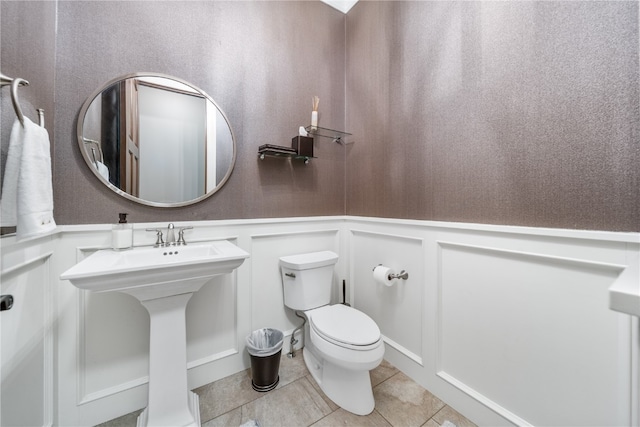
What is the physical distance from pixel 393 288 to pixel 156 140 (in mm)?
1712

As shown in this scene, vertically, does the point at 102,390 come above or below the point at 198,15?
below

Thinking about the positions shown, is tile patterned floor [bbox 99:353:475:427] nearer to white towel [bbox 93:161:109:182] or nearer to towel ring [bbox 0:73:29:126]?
white towel [bbox 93:161:109:182]

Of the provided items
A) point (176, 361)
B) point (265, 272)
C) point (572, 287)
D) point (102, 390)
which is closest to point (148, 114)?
point (265, 272)

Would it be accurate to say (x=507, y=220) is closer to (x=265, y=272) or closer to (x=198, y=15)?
(x=265, y=272)

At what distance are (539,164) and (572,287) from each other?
1.64ft

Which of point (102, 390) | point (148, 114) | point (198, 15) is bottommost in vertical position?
point (102, 390)

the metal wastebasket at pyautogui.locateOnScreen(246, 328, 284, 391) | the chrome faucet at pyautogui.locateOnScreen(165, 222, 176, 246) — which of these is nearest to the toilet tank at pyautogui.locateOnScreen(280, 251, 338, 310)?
the metal wastebasket at pyautogui.locateOnScreen(246, 328, 284, 391)

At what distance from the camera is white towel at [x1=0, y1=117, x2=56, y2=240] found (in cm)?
81

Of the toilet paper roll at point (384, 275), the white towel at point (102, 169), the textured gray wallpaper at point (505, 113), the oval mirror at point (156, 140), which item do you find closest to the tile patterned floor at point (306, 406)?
the toilet paper roll at point (384, 275)

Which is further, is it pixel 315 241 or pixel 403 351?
pixel 315 241

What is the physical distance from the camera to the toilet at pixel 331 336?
1.24 metres

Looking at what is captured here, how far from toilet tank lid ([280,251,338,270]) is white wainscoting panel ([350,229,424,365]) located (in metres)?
0.29

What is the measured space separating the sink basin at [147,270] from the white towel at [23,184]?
205mm

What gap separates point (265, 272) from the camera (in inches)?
67.9
